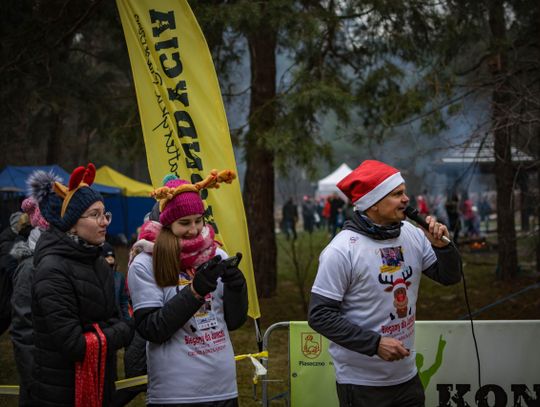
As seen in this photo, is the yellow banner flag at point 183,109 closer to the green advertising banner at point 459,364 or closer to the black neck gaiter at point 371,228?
the green advertising banner at point 459,364

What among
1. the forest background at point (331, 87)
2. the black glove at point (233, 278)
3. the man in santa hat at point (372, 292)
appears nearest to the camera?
the black glove at point (233, 278)

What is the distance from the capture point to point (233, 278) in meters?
3.51

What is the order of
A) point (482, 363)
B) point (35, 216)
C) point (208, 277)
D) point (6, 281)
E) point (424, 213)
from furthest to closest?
1. point (424, 213)
2. point (6, 281)
3. point (482, 363)
4. point (35, 216)
5. point (208, 277)

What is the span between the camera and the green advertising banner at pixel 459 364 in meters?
5.15

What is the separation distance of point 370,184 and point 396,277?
0.50 m

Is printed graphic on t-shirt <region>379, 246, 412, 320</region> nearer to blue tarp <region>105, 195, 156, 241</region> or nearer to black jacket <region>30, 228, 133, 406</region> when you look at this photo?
black jacket <region>30, 228, 133, 406</region>

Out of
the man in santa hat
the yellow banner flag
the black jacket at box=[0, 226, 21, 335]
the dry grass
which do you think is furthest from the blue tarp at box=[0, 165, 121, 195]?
the man in santa hat

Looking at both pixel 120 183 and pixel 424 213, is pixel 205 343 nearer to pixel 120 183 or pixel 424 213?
pixel 424 213

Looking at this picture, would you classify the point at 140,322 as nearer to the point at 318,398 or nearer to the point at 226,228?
the point at 226,228

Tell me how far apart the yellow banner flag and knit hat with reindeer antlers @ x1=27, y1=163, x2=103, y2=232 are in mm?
1580

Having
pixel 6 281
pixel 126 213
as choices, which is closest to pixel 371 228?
pixel 6 281

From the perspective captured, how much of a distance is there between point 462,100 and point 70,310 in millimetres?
8335

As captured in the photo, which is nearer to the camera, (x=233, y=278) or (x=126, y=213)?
(x=233, y=278)

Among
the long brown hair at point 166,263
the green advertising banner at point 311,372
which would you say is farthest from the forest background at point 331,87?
the long brown hair at point 166,263
